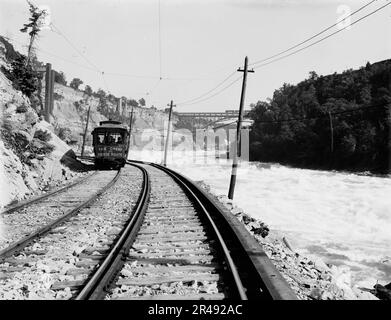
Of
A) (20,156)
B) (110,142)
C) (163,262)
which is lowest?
(163,262)

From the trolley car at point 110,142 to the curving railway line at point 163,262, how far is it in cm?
1744

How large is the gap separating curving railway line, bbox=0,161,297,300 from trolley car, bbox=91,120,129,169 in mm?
17443

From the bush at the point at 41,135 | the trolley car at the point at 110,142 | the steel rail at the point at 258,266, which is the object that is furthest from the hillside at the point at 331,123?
the steel rail at the point at 258,266

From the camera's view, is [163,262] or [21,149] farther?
[21,149]

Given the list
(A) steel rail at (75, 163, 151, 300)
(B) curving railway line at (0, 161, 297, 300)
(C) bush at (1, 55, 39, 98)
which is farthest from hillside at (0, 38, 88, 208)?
(A) steel rail at (75, 163, 151, 300)

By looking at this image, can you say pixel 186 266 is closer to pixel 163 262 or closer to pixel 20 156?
pixel 163 262

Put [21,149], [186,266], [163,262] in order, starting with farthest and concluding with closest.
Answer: [21,149]
[163,262]
[186,266]

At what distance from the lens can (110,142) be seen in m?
28.0

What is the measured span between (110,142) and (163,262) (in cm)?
2192

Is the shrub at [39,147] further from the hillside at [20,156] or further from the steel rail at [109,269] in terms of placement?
the steel rail at [109,269]

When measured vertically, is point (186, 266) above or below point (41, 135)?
below

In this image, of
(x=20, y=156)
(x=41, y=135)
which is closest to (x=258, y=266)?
(x=20, y=156)
